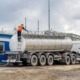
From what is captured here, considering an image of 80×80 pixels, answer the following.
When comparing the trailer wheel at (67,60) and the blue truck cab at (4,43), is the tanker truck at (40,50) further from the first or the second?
the blue truck cab at (4,43)

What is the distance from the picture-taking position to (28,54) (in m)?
25.5

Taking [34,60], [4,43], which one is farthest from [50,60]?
[4,43]

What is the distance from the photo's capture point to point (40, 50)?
27.0m

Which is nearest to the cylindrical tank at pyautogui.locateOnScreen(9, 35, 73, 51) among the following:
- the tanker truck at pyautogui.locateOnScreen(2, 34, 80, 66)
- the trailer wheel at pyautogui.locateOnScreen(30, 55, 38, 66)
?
the tanker truck at pyautogui.locateOnScreen(2, 34, 80, 66)

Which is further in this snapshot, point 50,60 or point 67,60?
point 67,60

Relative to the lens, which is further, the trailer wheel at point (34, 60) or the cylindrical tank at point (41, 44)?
the trailer wheel at point (34, 60)

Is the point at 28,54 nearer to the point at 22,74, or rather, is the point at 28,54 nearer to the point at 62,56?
the point at 62,56

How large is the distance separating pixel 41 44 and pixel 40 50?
0.64 m

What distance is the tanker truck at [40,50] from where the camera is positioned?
25266mm

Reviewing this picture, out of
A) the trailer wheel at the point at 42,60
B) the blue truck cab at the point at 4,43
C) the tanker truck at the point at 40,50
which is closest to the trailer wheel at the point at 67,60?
the tanker truck at the point at 40,50

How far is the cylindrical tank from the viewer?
83.3 feet

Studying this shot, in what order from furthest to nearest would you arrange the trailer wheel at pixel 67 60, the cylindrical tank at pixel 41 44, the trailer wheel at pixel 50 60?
the trailer wheel at pixel 67 60 → the trailer wheel at pixel 50 60 → the cylindrical tank at pixel 41 44

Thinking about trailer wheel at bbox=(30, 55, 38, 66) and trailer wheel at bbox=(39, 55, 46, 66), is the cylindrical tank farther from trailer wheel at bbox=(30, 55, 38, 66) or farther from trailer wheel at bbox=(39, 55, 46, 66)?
trailer wheel at bbox=(39, 55, 46, 66)

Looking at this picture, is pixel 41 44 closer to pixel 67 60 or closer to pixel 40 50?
pixel 40 50
